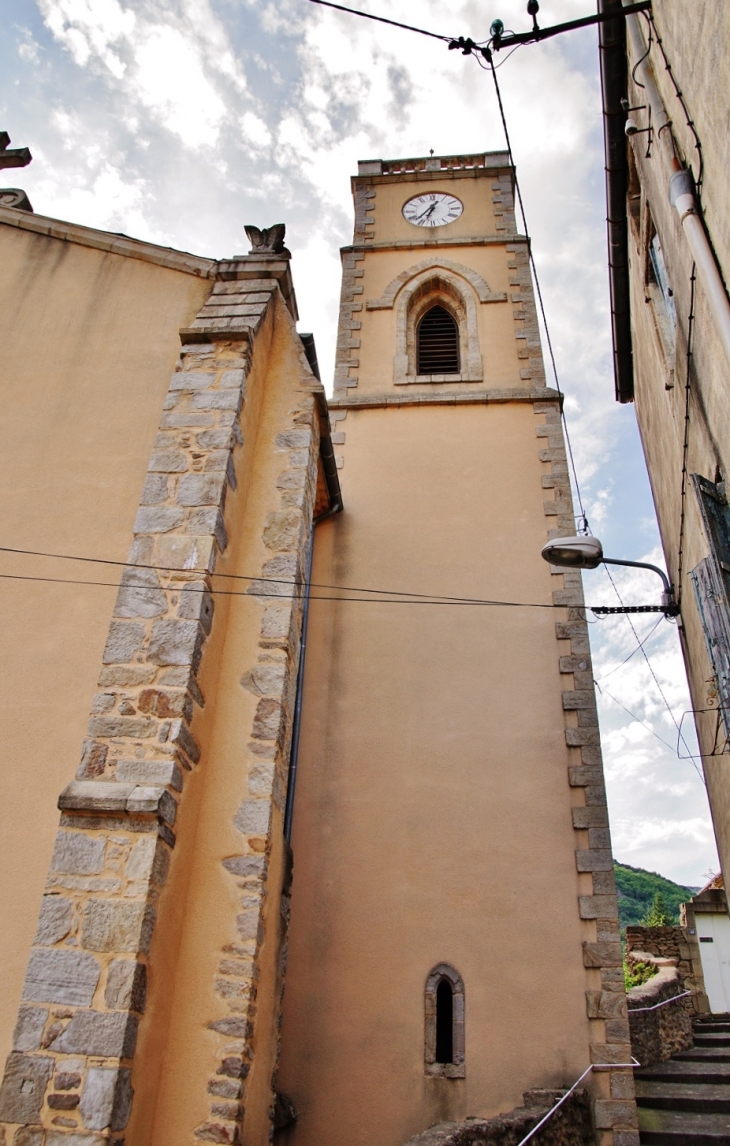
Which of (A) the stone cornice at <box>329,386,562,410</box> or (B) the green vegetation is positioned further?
(B) the green vegetation

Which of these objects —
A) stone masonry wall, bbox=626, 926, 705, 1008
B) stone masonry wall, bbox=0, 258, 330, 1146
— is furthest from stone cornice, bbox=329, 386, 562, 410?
stone masonry wall, bbox=626, 926, 705, 1008

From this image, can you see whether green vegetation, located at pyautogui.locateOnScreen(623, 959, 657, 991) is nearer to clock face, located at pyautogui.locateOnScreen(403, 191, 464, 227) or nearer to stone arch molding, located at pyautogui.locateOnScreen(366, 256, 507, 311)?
stone arch molding, located at pyautogui.locateOnScreen(366, 256, 507, 311)

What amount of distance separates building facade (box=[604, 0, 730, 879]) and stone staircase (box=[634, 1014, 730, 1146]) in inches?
79.8

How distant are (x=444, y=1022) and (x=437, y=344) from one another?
27.7 ft

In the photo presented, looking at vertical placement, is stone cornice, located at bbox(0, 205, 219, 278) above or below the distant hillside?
below

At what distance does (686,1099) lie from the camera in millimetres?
6965

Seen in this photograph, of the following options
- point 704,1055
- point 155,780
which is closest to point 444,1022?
point 155,780

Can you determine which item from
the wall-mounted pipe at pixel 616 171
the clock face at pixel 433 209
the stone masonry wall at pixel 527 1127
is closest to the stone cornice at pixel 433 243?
the clock face at pixel 433 209

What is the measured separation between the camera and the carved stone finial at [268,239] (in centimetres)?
664

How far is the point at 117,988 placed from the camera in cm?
339

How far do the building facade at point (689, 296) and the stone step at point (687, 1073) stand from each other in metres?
2.21

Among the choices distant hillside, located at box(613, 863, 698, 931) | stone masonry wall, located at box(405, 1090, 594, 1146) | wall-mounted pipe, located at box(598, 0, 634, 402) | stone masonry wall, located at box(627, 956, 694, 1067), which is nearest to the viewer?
stone masonry wall, located at box(405, 1090, 594, 1146)

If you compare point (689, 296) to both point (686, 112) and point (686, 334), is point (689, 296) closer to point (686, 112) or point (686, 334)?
point (686, 334)

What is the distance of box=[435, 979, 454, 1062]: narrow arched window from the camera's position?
595 cm
